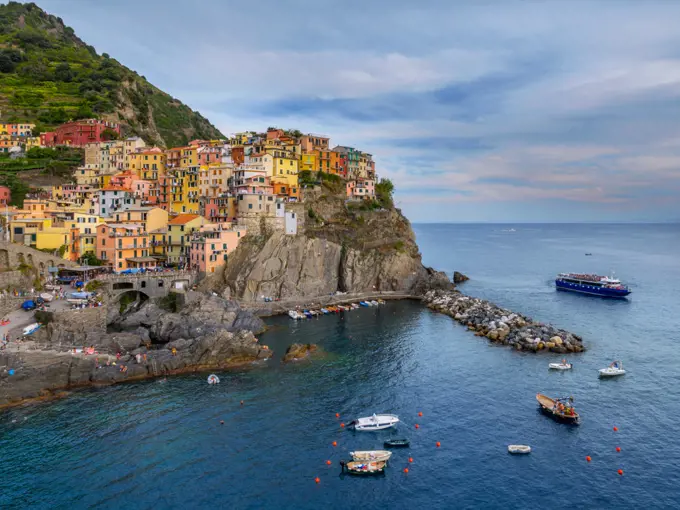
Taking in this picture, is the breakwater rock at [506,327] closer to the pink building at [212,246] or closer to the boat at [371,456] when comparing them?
the boat at [371,456]

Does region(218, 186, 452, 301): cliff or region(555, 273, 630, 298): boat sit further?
region(555, 273, 630, 298): boat

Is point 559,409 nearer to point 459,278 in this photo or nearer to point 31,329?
point 31,329

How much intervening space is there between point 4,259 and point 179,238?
86.1 ft

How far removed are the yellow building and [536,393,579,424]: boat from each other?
2360 inches

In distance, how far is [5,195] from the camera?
84188 millimetres

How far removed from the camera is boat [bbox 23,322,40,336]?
51175mm

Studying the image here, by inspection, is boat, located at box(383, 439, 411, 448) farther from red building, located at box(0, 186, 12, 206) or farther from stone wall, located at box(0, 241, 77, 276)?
red building, located at box(0, 186, 12, 206)

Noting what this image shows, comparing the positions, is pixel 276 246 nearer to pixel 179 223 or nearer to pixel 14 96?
pixel 179 223

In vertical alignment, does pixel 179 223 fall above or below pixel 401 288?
above

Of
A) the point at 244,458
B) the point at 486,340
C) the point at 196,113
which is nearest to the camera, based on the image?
the point at 244,458

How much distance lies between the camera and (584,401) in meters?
46.6

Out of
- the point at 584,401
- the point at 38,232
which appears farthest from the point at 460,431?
the point at 38,232

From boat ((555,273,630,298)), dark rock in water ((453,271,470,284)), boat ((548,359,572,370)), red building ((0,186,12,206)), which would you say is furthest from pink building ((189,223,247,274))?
boat ((555,273,630,298))

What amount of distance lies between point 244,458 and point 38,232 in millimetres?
53972
